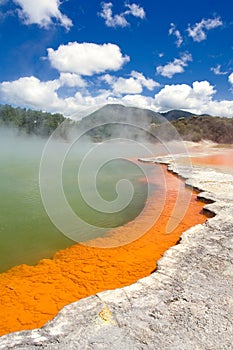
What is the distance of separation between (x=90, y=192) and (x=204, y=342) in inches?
396

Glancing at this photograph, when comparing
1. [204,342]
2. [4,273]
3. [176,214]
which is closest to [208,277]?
[204,342]

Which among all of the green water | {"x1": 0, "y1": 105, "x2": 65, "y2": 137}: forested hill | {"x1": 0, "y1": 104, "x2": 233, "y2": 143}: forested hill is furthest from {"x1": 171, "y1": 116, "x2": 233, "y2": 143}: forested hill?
the green water

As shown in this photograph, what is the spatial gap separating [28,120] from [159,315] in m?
61.7

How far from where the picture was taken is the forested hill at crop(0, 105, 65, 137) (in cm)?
5681

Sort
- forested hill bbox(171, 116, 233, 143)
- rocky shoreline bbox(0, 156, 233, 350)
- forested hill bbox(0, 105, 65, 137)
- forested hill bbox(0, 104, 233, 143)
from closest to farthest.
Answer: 1. rocky shoreline bbox(0, 156, 233, 350)
2. forested hill bbox(0, 105, 65, 137)
3. forested hill bbox(0, 104, 233, 143)
4. forested hill bbox(171, 116, 233, 143)

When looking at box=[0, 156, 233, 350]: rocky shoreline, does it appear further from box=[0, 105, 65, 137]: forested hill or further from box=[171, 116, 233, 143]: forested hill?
box=[0, 105, 65, 137]: forested hill

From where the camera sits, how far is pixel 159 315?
346 centimetres

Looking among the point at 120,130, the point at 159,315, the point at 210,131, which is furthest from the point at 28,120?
the point at 159,315

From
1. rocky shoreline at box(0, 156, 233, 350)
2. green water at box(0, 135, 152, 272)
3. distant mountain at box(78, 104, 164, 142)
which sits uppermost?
distant mountain at box(78, 104, 164, 142)

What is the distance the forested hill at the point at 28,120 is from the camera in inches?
2237

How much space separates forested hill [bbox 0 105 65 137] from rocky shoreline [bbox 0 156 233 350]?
58692mm

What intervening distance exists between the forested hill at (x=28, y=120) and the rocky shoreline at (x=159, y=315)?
193ft

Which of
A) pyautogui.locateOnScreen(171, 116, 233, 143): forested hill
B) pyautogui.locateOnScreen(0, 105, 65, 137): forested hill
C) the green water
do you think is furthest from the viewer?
pyautogui.locateOnScreen(171, 116, 233, 143): forested hill

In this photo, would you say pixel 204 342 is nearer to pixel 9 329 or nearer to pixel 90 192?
pixel 9 329
